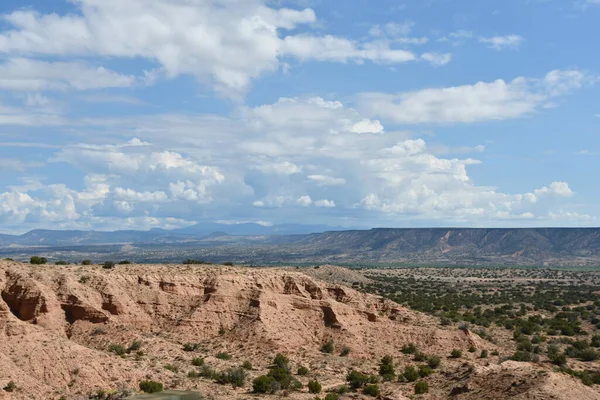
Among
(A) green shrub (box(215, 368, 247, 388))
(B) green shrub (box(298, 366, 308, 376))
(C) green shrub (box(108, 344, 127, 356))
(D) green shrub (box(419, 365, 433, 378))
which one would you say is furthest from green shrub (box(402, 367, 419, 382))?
(C) green shrub (box(108, 344, 127, 356))

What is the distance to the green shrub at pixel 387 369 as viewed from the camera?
33991 millimetres

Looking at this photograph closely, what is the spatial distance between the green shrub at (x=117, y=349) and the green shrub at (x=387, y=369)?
15.0 metres

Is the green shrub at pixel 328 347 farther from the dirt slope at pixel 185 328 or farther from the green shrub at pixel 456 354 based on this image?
the green shrub at pixel 456 354

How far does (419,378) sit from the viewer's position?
33750 millimetres

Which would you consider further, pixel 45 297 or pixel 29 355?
pixel 45 297

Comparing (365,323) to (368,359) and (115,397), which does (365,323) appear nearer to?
(368,359)

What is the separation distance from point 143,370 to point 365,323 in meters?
18.3

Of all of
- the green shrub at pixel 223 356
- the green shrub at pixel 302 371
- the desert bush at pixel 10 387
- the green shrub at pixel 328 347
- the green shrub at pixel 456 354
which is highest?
the desert bush at pixel 10 387

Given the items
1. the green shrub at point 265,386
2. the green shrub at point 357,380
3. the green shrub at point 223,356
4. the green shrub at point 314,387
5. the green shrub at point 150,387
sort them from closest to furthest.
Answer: the green shrub at point 150,387, the green shrub at point 265,386, the green shrub at point 314,387, the green shrub at point 357,380, the green shrub at point 223,356

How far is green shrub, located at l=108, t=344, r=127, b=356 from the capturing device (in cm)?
3347

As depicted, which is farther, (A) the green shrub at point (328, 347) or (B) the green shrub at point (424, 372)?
(A) the green shrub at point (328, 347)

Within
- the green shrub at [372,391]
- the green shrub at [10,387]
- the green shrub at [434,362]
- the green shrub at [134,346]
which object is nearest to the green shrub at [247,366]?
the green shrub at [134,346]

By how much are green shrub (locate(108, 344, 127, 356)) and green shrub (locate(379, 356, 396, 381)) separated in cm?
1496

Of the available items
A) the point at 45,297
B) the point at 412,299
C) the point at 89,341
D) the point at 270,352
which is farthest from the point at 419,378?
the point at 412,299
